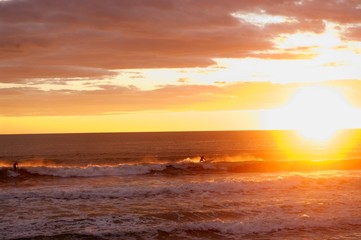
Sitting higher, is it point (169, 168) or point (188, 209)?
point (169, 168)

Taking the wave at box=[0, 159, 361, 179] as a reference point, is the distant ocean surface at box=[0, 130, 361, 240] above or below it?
below

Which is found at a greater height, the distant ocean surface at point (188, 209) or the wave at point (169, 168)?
the wave at point (169, 168)

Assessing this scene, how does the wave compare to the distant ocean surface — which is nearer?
the distant ocean surface

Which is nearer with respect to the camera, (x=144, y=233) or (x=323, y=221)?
(x=144, y=233)

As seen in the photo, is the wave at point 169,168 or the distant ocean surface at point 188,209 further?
the wave at point 169,168

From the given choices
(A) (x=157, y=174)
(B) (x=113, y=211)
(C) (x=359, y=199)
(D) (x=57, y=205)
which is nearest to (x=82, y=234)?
(B) (x=113, y=211)

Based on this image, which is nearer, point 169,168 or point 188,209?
point 188,209

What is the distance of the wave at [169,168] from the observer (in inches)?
1483

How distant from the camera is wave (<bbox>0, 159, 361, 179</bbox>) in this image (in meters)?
37.7

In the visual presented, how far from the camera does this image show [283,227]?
61.0 ft

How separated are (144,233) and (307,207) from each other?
8.72 meters

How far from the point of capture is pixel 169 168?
137 ft

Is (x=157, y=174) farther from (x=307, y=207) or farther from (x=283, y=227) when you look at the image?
(x=283, y=227)

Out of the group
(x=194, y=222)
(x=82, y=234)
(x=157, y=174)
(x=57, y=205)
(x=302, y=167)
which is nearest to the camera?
(x=82, y=234)
